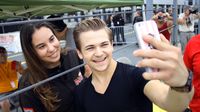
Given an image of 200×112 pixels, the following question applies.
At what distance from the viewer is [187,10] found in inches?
326

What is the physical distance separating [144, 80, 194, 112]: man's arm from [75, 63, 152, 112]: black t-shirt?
70mm

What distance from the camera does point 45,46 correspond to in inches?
82.2

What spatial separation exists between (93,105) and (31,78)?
64 centimetres

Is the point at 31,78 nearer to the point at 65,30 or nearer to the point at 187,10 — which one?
the point at 65,30

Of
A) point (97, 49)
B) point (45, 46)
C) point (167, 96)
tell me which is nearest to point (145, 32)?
point (167, 96)

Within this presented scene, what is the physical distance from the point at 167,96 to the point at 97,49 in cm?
40

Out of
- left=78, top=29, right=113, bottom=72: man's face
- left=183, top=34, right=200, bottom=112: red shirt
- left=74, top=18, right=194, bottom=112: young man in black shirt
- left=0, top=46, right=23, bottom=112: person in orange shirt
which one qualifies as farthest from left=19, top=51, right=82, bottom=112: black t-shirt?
left=0, top=46, right=23, bottom=112: person in orange shirt

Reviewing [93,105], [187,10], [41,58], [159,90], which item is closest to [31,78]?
[41,58]

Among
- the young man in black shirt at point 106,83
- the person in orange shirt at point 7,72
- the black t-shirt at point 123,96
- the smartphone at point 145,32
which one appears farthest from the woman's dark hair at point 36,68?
the person in orange shirt at point 7,72

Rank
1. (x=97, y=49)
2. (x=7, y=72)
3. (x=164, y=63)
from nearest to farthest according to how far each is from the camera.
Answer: (x=164, y=63) < (x=97, y=49) < (x=7, y=72)

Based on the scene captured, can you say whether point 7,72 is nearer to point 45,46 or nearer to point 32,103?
point 45,46

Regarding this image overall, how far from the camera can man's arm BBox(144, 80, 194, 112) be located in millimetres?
1069

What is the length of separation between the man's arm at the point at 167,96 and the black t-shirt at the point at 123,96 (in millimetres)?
70

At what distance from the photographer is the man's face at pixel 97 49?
141 centimetres
